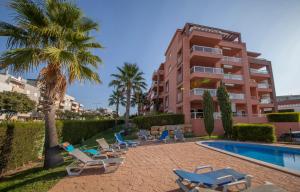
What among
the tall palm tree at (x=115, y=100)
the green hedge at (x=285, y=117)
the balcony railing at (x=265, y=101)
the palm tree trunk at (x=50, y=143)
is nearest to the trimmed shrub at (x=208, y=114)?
the green hedge at (x=285, y=117)

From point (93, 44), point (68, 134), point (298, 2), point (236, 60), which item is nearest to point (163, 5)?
point (93, 44)

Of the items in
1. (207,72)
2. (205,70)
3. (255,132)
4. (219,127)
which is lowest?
(255,132)

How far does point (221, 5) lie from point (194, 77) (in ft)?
36.3

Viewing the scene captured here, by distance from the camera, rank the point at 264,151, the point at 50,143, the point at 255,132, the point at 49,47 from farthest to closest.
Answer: the point at 255,132
the point at 264,151
the point at 50,143
the point at 49,47

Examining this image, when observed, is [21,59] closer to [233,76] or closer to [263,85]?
[233,76]

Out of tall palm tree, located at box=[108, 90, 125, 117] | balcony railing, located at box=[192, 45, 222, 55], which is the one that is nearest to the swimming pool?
balcony railing, located at box=[192, 45, 222, 55]

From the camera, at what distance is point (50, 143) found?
715 centimetres

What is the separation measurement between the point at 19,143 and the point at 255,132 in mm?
17174

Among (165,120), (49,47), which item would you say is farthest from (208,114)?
(49,47)

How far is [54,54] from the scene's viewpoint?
20.3 ft

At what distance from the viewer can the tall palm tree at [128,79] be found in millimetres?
26594

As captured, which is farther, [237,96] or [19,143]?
[237,96]

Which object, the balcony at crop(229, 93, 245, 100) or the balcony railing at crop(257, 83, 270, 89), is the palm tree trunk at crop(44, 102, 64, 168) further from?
the balcony railing at crop(257, 83, 270, 89)

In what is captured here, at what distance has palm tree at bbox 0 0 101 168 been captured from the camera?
6.40 m
